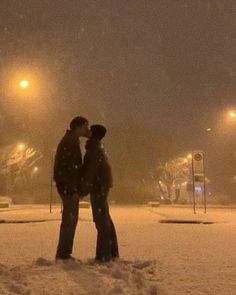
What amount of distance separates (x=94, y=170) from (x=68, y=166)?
367 millimetres

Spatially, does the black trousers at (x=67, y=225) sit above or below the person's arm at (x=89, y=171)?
Result: below

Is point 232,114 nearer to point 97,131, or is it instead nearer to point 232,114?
point 232,114

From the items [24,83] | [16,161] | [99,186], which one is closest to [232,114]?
[24,83]

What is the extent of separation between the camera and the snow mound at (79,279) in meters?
4.96

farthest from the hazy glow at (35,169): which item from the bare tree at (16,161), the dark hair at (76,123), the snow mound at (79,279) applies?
the snow mound at (79,279)

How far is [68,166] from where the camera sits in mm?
6871

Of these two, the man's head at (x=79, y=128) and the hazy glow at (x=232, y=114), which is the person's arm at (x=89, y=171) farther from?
the hazy glow at (x=232, y=114)

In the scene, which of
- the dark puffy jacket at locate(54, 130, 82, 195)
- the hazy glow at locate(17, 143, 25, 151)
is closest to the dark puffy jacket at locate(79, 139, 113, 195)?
the dark puffy jacket at locate(54, 130, 82, 195)

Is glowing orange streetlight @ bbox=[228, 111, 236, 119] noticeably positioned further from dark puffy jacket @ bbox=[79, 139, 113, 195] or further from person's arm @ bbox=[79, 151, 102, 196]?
person's arm @ bbox=[79, 151, 102, 196]

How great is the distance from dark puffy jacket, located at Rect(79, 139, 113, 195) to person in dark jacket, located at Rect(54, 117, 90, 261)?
11 cm

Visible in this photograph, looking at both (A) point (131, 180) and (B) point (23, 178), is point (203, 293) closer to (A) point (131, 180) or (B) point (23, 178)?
(A) point (131, 180)

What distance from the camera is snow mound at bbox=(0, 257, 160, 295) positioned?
4957 millimetres

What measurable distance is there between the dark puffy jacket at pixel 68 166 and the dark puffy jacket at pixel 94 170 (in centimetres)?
10

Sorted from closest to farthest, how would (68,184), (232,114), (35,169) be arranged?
(68,184)
(232,114)
(35,169)
